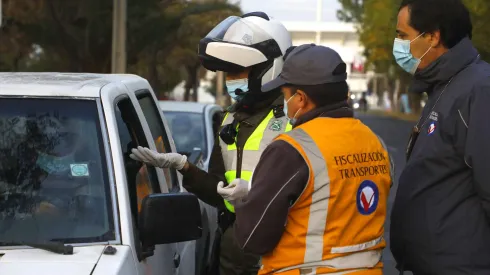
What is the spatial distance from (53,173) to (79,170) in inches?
4.3

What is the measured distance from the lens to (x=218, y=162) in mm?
4488

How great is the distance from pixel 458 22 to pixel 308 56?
0.67 metres

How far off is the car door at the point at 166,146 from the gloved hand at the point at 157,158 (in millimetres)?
369

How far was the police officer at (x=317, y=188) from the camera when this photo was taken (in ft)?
9.89

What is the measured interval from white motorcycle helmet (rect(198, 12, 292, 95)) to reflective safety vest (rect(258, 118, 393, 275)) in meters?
1.36

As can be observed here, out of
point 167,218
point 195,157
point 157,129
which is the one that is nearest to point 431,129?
point 167,218

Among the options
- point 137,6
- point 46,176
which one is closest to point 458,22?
point 46,176

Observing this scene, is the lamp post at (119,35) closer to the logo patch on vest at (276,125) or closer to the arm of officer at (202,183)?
the arm of officer at (202,183)

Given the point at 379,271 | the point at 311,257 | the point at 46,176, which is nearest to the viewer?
the point at 311,257

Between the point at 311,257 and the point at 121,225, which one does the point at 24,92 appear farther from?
the point at 311,257

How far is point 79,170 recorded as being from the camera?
353 cm

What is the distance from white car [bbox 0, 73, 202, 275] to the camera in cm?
330

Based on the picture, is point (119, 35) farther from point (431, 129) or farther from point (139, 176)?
point (431, 129)

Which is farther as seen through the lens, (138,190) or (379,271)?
(138,190)
